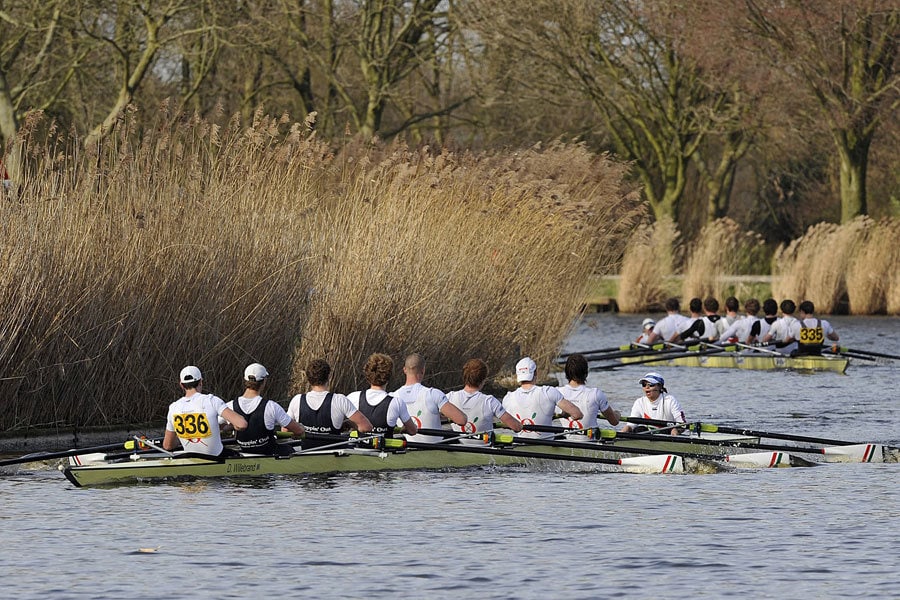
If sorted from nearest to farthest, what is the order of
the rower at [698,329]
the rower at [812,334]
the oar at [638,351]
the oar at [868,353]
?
1. the oar at [868,353]
2. the oar at [638,351]
3. the rower at [812,334]
4. the rower at [698,329]

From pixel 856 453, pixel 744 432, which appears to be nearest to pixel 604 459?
pixel 744 432

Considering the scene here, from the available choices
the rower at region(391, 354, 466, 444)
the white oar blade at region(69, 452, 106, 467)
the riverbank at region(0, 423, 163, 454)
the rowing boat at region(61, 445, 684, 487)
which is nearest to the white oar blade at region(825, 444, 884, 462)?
the rowing boat at region(61, 445, 684, 487)

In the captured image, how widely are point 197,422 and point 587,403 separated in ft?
13.4

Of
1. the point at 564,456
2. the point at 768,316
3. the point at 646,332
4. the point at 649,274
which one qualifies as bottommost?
the point at 564,456

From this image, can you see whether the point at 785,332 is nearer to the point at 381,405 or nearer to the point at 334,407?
the point at 381,405

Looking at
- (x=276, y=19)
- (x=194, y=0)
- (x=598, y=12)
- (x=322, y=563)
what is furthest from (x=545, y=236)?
(x=598, y=12)

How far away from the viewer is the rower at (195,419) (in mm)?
13664

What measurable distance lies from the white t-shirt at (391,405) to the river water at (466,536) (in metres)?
0.53

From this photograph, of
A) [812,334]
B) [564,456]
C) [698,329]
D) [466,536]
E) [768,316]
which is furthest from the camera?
[768,316]

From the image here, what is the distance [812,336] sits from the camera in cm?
2734

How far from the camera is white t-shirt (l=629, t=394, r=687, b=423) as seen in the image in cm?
1677

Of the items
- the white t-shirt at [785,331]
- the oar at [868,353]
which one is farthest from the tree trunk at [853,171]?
the oar at [868,353]

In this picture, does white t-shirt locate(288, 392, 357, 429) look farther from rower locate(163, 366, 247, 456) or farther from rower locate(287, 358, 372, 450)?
rower locate(163, 366, 247, 456)

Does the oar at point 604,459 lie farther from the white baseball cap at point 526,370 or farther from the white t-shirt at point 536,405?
the white baseball cap at point 526,370
